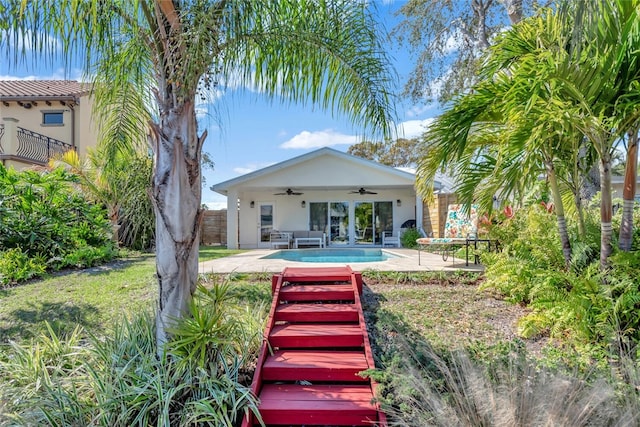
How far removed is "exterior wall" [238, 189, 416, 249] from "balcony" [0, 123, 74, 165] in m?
9.09

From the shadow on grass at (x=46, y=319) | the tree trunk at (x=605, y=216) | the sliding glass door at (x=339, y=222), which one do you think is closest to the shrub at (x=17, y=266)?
the shadow on grass at (x=46, y=319)

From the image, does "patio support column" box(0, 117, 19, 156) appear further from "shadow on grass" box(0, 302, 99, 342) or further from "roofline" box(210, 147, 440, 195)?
"shadow on grass" box(0, 302, 99, 342)

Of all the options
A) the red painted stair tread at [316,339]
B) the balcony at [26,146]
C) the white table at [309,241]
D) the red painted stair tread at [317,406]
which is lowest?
the red painted stair tread at [317,406]

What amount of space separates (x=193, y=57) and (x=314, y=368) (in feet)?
11.1

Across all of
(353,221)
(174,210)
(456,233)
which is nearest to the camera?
(174,210)

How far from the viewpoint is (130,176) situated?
12.5 metres

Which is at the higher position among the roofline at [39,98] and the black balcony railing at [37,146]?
the roofline at [39,98]

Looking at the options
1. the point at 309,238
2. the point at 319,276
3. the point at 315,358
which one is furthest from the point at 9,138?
the point at 315,358

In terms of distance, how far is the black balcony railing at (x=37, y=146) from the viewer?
57.6 ft

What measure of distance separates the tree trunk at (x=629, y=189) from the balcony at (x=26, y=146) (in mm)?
19765

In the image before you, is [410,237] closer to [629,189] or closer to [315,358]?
[629,189]

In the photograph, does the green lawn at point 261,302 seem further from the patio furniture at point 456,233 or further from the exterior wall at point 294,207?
the exterior wall at point 294,207

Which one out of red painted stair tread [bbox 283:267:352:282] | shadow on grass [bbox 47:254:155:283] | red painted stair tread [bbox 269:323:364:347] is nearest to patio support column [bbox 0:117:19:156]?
shadow on grass [bbox 47:254:155:283]

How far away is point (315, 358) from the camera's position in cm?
424
